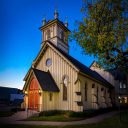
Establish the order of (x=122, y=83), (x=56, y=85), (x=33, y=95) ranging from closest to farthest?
Answer: 1. (x=33, y=95)
2. (x=56, y=85)
3. (x=122, y=83)

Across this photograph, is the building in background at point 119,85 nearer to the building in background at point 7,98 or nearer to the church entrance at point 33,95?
the church entrance at point 33,95

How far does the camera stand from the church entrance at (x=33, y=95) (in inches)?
725

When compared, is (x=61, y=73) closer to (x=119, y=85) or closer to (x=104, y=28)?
(x=104, y=28)

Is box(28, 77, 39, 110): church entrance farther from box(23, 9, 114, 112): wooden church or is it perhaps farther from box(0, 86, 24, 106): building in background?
box(0, 86, 24, 106): building in background

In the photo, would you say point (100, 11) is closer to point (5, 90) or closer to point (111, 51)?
point (111, 51)

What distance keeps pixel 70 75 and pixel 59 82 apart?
2.00 m

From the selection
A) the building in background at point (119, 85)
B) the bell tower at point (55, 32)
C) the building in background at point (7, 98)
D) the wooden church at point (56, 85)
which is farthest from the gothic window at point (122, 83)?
the building in background at point (7, 98)

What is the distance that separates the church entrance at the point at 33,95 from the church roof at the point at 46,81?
100cm

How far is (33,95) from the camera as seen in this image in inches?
741

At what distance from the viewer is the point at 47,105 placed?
18.0 meters

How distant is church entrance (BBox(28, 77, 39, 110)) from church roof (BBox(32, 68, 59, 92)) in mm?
998

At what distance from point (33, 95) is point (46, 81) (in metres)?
2.60

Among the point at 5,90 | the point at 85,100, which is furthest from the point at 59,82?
the point at 5,90

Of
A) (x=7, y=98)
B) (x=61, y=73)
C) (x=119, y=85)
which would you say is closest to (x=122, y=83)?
(x=119, y=85)
